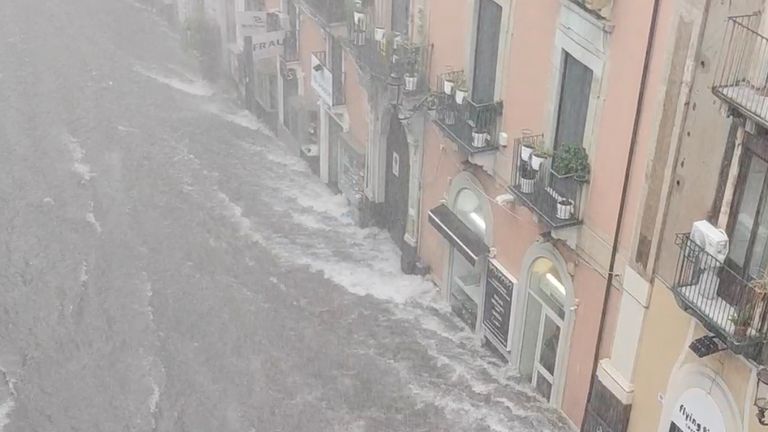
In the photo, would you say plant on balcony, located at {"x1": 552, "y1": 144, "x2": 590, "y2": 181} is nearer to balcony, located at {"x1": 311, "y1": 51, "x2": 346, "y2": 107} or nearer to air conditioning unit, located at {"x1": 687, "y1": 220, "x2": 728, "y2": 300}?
air conditioning unit, located at {"x1": 687, "y1": 220, "x2": 728, "y2": 300}

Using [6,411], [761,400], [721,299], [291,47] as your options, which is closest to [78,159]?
[291,47]

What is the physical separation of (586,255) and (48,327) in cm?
1185

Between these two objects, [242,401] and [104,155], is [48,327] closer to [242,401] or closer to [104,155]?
[242,401]

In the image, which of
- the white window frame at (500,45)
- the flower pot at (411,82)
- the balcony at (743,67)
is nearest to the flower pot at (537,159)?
the white window frame at (500,45)

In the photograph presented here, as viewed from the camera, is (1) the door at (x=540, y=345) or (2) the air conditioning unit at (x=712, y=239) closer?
(2) the air conditioning unit at (x=712, y=239)

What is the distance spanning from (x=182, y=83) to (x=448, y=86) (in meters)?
18.9

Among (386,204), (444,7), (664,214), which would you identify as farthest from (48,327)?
(664,214)

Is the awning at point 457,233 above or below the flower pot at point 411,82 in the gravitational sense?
below

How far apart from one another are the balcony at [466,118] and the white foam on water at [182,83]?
57.1 ft

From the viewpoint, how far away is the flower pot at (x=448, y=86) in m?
19.1

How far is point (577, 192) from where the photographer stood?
1631 centimetres

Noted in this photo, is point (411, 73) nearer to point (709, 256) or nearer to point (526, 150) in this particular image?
point (526, 150)

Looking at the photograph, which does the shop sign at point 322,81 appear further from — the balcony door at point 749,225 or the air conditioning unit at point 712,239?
the balcony door at point 749,225

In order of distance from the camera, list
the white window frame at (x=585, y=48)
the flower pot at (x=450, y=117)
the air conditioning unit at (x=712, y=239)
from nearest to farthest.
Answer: the air conditioning unit at (x=712, y=239)
the white window frame at (x=585, y=48)
the flower pot at (x=450, y=117)
